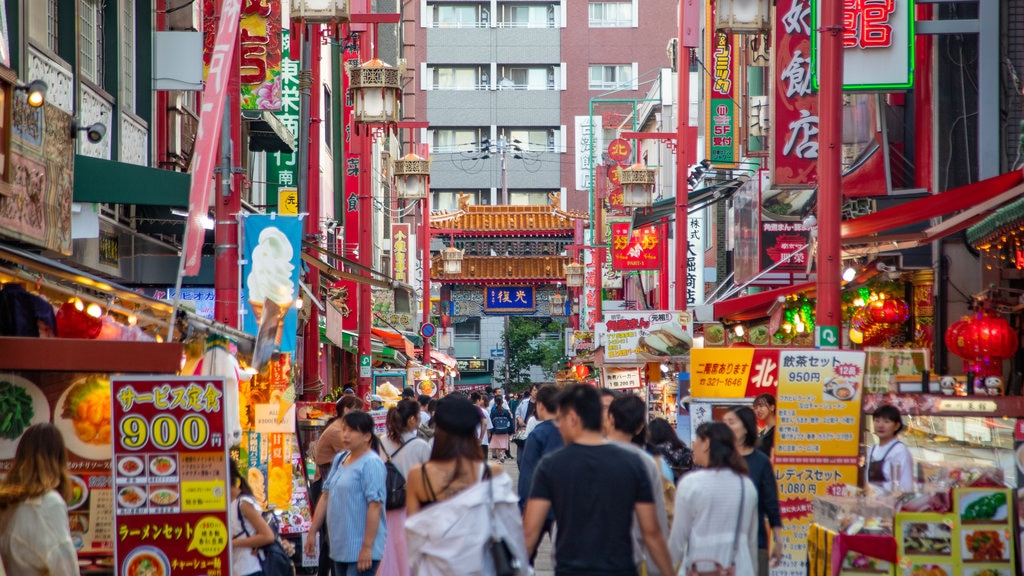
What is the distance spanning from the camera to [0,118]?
32.2 ft

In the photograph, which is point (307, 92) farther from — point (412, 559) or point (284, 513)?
point (412, 559)

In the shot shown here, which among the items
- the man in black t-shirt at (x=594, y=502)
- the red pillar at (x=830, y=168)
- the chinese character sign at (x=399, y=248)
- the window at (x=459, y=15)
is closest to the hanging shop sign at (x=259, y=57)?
the red pillar at (x=830, y=168)

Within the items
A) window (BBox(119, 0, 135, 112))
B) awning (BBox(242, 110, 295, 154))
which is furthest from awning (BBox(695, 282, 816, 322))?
window (BBox(119, 0, 135, 112))

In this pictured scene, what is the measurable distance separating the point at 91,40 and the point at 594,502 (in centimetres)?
1054

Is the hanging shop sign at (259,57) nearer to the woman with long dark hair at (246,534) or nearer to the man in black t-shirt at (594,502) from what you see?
the woman with long dark hair at (246,534)

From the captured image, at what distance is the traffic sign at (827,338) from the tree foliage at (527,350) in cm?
5663

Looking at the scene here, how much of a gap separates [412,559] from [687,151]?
64.9 feet

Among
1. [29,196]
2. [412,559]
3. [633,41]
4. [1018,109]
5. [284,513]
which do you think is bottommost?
[284,513]

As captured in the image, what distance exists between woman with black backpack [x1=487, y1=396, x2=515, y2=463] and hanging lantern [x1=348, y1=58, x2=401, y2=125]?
11681 mm

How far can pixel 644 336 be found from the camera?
23.9 meters

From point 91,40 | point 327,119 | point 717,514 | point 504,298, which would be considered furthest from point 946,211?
point 504,298

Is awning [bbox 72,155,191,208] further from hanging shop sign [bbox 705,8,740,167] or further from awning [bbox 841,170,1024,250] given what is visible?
hanging shop sign [bbox 705,8,740,167]

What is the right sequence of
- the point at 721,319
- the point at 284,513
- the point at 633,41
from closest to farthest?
the point at 284,513 → the point at 721,319 → the point at 633,41

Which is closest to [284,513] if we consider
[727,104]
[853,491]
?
[853,491]
